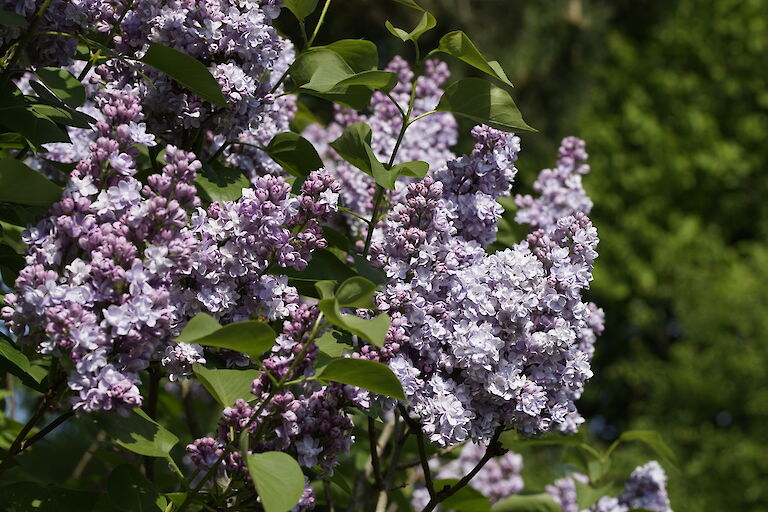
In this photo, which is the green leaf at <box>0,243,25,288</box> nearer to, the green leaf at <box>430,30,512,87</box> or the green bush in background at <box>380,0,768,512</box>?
the green leaf at <box>430,30,512,87</box>

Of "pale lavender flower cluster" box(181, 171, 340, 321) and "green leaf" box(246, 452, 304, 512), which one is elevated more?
"pale lavender flower cluster" box(181, 171, 340, 321)

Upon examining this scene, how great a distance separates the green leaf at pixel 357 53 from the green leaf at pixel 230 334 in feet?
1.97

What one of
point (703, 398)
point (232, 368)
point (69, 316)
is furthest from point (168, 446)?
point (703, 398)

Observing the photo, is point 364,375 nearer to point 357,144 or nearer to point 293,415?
point 293,415

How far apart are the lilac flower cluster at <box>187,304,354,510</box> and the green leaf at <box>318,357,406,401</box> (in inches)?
2.0

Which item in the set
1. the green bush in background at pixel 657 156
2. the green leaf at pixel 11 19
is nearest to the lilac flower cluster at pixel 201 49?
the green leaf at pixel 11 19

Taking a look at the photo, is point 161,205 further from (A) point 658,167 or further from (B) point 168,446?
(A) point 658,167

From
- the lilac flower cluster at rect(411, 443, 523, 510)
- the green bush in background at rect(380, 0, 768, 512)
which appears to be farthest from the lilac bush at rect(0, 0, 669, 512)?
the green bush in background at rect(380, 0, 768, 512)

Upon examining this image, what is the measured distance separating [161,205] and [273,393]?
0.25 metres

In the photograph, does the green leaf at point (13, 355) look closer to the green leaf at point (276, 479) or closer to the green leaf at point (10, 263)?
the green leaf at point (10, 263)

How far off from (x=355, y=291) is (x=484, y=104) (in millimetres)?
412

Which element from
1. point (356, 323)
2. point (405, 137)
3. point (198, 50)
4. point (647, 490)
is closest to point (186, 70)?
point (198, 50)

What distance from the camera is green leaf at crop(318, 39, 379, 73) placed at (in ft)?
4.87

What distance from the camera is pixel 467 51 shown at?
1293 mm
